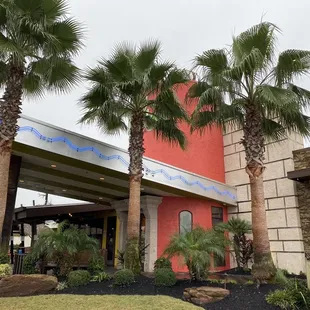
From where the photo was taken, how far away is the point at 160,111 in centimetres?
1057

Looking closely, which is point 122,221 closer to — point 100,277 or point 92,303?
point 100,277

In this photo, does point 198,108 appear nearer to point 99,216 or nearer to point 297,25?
point 297,25

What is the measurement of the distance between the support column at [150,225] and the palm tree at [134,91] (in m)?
4.90

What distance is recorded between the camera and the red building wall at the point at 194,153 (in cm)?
1582

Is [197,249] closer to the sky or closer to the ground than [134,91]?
closer to the ground

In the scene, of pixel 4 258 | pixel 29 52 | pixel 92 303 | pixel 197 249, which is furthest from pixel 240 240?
pixel 29 52

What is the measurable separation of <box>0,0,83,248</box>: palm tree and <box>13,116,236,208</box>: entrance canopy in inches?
21.6

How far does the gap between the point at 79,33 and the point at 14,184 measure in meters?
4.99

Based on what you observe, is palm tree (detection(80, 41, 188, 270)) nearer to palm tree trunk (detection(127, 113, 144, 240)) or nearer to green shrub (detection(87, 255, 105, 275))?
palm tree trunk (detection(127, 113, 144, 240))

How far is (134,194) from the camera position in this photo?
9727 millimetres

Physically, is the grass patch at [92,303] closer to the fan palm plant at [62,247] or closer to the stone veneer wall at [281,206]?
the fan palm plant at [62,247]

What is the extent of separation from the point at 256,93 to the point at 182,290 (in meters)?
6.01

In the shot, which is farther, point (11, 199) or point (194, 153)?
point (194, 153)

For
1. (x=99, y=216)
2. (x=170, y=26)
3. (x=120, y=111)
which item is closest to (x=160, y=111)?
(x=120, y=111)
